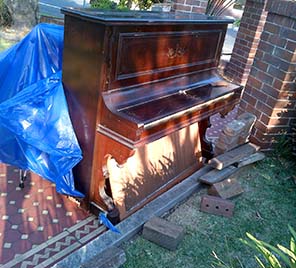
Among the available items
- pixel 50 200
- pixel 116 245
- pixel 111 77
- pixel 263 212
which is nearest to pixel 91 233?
pixel 116 245

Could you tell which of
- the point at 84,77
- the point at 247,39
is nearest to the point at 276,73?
the point at 84,77

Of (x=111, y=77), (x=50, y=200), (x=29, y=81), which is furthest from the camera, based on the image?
(x=50, y=200)

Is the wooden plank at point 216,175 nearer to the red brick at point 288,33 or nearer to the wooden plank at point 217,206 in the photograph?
the wooden plank at point 217,206

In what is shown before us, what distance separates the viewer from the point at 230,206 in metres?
2.79

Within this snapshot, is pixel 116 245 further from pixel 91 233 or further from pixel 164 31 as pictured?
pixel 164 31

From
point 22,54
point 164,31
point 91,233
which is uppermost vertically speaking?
point 164,31

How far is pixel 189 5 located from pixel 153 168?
166 centimetres

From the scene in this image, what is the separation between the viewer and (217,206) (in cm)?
282

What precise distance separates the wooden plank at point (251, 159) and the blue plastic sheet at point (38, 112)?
5.29ft

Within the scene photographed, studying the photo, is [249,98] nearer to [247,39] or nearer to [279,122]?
[279,122]

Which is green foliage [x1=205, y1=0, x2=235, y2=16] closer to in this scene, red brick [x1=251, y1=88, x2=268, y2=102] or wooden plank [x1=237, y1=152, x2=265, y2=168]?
red brick [x1=251, y1=88, x2=268, y2=102]

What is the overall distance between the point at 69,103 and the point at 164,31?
2.96 feet

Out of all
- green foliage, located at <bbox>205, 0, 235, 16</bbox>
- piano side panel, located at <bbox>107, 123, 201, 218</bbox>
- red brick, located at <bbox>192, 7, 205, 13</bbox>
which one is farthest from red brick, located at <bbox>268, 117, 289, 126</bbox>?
green foliage, located at <bbox>205, 0, 235, 16</bbox>

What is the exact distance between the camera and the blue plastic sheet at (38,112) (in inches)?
96.0
